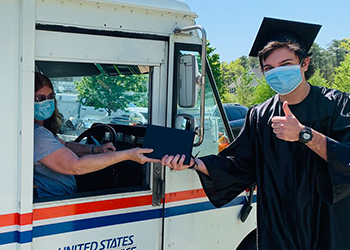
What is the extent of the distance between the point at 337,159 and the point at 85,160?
133 centimetres

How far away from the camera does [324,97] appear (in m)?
2.43

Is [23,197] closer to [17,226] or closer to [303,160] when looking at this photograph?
[17,226]

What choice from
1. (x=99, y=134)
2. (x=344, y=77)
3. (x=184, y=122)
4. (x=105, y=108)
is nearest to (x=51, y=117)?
(x=105, y=108)

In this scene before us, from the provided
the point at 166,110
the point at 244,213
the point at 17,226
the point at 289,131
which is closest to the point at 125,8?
the point at 166,110

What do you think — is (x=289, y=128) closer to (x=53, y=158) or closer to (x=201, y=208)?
(x=201, y=208)

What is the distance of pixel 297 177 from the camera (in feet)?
7.89

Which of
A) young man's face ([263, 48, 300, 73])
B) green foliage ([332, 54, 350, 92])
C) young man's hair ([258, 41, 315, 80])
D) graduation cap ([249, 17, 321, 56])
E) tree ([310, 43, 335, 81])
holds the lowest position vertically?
young man's face ([263, 48, 300, 73])

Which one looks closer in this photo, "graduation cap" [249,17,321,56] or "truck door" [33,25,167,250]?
"truck door" [33,25,167,250]

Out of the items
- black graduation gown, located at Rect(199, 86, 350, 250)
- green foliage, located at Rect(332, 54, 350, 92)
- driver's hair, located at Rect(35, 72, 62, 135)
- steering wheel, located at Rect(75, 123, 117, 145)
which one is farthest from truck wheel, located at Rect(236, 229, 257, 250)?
green foliage, located at Rect(332, 54, 350, 92)

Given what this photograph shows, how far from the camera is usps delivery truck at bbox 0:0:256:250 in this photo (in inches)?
84.0

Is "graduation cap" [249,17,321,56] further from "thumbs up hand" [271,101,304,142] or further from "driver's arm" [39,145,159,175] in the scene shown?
"driver's arm" [39,145,159,175]

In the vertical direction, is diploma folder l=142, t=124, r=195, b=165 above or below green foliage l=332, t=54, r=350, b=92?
below

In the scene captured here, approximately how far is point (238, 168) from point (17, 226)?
1.32 metres

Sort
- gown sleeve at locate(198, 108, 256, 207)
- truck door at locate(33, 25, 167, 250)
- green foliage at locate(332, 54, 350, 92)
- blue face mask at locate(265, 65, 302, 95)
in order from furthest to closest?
1. green foliage at locate(332, 54, 350, 92)
2. gown sleeve at locate(198, 108, 256, 207)
3. blue face mask at locate(265, 65, 302, 95)
4. truck door at locate(33, 25, 167, 250)
